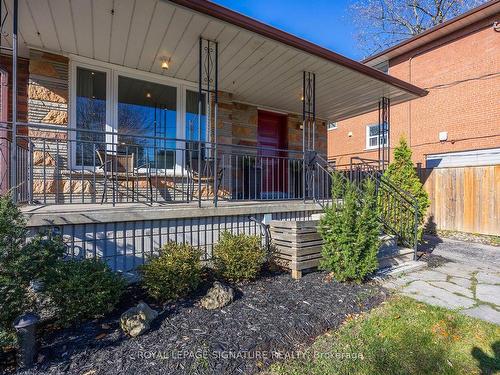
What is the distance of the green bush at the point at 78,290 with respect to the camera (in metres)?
2.51

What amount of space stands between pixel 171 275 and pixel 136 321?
24.3 inches

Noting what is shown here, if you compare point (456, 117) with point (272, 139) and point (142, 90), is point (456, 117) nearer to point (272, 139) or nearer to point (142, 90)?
point (272, 139)

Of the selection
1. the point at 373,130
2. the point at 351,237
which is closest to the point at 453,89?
the point at 373,130

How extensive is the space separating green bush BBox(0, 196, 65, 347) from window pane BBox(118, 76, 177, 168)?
3.04 metres

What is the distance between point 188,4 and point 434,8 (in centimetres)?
1545

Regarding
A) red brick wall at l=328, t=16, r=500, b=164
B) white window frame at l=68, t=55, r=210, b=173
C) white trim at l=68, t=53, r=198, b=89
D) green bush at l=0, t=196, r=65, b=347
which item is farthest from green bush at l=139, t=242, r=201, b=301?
red brick wall at l=328, t=16, r=500, b=164

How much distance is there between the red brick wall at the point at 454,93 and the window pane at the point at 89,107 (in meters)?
7.23

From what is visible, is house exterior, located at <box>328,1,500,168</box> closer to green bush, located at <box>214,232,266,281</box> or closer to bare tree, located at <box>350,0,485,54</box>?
bare tree, located at <box>350,0,485,54</box>

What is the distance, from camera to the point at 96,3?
3520 mm

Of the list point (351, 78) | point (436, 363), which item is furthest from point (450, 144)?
point (436, 363)

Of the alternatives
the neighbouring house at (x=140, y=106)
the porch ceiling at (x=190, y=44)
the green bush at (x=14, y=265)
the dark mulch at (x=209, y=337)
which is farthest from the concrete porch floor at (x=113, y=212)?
the porch ceiling at (x=190, y=44)

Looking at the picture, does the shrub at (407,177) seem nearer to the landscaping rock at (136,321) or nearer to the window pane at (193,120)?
the window pane at (193,120)

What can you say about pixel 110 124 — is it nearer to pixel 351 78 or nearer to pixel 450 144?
pixel 351 78

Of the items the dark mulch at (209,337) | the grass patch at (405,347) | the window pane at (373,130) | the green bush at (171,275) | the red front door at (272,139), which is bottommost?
the grass patch at (405,347)
